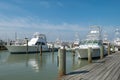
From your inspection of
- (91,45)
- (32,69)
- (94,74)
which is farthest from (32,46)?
(94,74)

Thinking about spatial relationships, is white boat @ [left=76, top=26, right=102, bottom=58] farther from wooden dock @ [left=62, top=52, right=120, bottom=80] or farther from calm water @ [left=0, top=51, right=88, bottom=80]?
wooden dock @ [left=62, top=52, right=120, bottom=80]

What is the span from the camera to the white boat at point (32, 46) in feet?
158

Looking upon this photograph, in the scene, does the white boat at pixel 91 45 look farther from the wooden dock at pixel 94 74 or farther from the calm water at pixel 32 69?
the wooden dock at pixel 94 74

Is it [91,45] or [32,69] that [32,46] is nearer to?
[91,45]

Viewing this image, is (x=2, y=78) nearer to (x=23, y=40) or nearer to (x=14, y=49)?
(x=14, y=49)

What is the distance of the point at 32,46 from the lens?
169ft

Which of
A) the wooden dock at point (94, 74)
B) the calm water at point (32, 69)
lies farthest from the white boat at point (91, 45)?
the wooden dock at point (94, 74)

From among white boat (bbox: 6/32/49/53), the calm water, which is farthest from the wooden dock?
white boat (bbox: 6/32/49/53)

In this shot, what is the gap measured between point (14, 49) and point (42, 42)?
30.6 feet

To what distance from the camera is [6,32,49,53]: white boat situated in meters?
48.2

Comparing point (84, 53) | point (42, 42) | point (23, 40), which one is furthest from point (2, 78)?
point (23, 40)

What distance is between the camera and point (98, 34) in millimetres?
37406

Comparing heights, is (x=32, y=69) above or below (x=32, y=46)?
below

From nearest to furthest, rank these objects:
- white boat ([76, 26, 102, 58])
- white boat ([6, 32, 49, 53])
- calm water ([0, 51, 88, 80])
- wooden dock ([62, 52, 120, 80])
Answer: wooden dock ([62, 52, 120, 80])
calm water ([0, 51, 88, 80])
white boat ([76, 26, 102, 58])
white boat ([6, 32, 49, 53])
